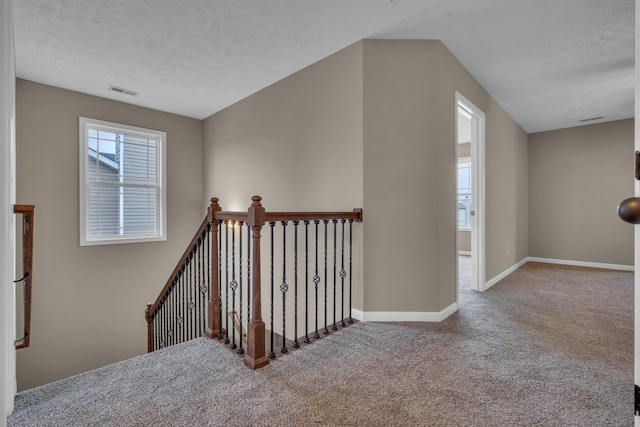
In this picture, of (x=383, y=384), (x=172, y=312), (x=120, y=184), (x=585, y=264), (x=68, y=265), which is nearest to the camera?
(x=383, y=384)

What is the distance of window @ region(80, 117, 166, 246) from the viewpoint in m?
3.96

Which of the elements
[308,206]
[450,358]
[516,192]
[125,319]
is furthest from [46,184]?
[516,192]

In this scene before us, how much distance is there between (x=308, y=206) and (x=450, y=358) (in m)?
1.86

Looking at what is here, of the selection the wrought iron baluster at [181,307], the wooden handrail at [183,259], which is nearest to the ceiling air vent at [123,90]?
the wooden handrail at [183,259]

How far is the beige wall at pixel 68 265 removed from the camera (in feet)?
11.6

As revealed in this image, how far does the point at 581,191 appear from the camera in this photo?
5.16 meters

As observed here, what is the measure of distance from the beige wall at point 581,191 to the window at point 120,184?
6.50 metres

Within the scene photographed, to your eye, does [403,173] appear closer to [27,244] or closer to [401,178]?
[401,178]

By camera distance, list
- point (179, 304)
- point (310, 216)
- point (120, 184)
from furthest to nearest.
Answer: point (120, 184)
point (179, 304)
point (310, 216)

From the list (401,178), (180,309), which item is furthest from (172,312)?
(401,178)

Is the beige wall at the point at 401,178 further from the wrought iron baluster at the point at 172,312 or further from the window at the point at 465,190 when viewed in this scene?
the window at the point at 465,190

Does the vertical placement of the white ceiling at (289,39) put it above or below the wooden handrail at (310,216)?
above

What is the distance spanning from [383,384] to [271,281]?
34.1 inches

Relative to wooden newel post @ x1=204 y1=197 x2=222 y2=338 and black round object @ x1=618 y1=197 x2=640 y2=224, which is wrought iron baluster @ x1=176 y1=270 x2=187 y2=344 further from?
black round object @ x1=618 y1=197 x2=640 y2=224
